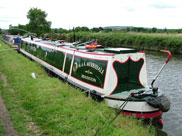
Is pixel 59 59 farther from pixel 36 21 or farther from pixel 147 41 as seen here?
pixel 36 21


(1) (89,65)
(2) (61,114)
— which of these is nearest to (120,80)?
(1) (89,65)

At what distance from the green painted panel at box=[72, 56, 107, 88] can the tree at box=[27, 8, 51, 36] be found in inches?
1283

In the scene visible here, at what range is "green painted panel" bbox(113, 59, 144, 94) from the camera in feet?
22.4

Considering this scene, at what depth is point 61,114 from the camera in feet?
18.8

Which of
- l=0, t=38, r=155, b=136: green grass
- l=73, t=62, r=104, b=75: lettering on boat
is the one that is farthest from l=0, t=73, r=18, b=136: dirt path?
l=73, t=62, r=104, b=75: lettering on boat

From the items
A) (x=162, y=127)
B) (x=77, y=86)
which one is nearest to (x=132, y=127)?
(x=162, y=127)

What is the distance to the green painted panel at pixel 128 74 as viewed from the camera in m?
6.84

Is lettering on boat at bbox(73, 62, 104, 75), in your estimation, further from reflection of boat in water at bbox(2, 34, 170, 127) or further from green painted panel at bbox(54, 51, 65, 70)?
green painted panel at bbox(54, 51, 65, 70)

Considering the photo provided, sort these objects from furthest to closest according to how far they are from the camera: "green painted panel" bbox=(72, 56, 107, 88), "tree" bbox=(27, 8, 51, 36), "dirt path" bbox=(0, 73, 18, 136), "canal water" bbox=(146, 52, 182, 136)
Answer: "tree" bbox=(27, 8, 51, 36) → "green painted panel" bbox=(72, 56, 107, 88) → "canal water" bbox=(146, 52, 182, 136) → "dirt path" bbox=(0, 73, 18, 136)

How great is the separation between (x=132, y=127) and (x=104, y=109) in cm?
113

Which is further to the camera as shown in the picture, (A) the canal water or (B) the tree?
(B) the tree

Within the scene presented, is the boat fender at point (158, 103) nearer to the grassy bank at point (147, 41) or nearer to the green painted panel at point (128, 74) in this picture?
the green painted panel at point (128, 74)

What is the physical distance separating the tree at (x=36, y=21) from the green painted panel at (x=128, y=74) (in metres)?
34.3

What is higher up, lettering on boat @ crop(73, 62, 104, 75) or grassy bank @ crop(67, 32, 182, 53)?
grassy bank @ crop(67, 32, 182, 53)
